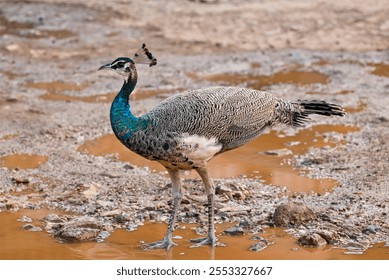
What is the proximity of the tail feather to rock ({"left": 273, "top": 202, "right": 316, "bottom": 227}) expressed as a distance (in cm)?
75

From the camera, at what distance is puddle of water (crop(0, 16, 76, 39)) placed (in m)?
14.7

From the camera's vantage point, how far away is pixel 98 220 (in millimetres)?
7062

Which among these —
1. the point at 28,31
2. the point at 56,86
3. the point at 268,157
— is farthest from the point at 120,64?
the point at 28,31

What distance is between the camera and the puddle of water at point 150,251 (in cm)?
630

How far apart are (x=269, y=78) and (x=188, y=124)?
6.16 meters

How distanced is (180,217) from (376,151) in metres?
2.75

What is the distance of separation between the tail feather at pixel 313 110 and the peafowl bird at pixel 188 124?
10.2 inches

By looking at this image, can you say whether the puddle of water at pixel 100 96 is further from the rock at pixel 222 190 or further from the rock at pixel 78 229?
the rock at pixel 78 229

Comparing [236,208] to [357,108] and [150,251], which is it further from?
[357,108]

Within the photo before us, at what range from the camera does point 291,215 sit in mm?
6859

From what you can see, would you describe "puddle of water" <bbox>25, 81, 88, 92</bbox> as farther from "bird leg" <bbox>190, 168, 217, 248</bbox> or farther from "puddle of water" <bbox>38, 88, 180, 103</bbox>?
"bird leg" <bbox>190, 168, 217, 248</bbox>

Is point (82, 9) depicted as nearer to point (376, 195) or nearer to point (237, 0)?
point (237, 0)

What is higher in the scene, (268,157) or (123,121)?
(123,121)

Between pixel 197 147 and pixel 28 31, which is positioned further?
pixel 28 31
